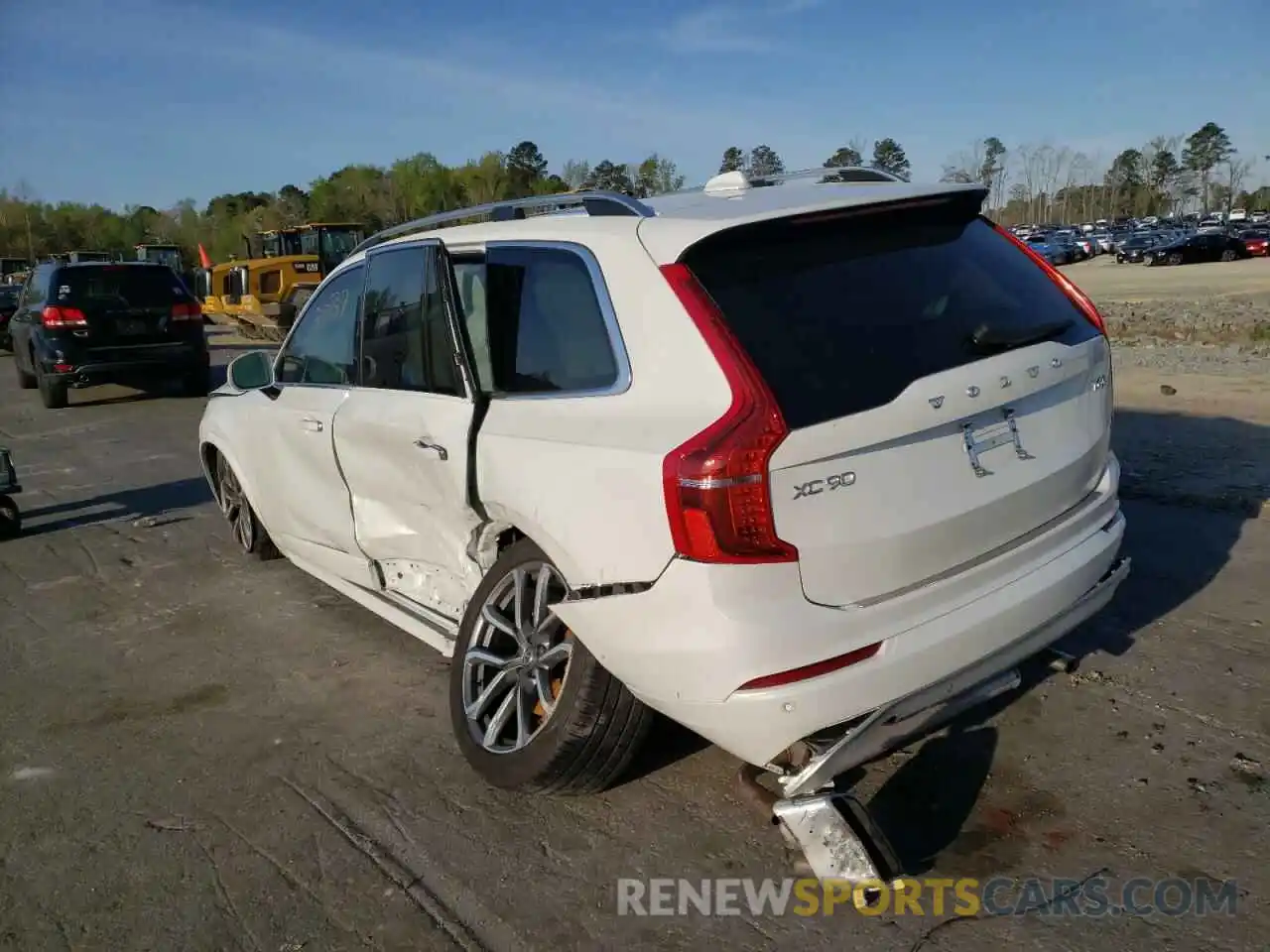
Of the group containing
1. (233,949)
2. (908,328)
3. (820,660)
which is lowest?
(233,949)

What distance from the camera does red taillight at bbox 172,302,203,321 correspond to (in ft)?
46.1

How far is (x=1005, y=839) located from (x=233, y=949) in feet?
7.13

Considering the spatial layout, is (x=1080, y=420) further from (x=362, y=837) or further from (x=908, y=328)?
(x=362, y=837)

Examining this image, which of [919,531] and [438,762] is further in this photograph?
[438,762]

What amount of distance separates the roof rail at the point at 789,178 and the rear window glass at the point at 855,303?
593 mm

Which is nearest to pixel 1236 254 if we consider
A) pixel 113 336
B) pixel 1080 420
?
pixel 113 336

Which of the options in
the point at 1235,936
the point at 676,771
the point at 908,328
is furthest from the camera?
the point at 676,771

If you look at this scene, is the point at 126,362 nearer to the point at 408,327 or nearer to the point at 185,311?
the point at 185,311

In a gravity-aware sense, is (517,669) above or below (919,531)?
below

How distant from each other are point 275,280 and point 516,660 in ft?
72.0

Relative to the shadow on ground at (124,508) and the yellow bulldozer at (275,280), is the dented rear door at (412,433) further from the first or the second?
the yellow bulldozer at (275,280)

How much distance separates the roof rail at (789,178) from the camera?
12.5 feet

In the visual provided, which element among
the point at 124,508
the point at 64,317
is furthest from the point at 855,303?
the point at 64,317

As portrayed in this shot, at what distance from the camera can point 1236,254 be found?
48.6m
